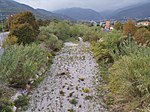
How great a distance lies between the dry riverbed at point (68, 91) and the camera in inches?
352

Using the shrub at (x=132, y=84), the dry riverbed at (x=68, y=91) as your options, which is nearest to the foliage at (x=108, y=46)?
the dry riverbed at (x=68, y=91)

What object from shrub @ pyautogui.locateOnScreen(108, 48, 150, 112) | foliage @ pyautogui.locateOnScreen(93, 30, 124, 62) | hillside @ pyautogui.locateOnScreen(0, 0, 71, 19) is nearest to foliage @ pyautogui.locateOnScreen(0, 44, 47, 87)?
shrub @ pyautogui.locateOnScreen(108, 48, 150, 112)

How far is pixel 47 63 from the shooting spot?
1582 centimetres

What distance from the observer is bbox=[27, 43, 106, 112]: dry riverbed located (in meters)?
8.95

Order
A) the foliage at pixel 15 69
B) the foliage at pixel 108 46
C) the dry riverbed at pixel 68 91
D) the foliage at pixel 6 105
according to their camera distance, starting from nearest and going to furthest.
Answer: the foliage at pixel 6 105 < the dry riverbed at pixel 68 91 < the foliage at pixel 15 69 < the foliage at pixel 108 46

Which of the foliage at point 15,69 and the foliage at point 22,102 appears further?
the foliage at point 15,69

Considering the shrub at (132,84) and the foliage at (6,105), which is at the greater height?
the shrub at (132,84)

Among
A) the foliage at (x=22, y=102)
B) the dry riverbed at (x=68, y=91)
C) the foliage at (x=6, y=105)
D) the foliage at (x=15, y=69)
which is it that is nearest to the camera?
the foliage at (x=6, y=105)

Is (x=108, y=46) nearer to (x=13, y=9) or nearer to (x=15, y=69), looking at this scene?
(x=15, y=69)

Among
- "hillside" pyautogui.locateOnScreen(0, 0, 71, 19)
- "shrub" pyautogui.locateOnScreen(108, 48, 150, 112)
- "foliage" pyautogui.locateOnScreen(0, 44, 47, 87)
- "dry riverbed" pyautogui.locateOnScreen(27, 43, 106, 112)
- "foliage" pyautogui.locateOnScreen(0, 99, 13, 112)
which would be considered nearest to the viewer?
"foliage" pyautogui.locateOnScreen(0, 99, 13, 112)

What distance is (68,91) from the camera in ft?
35.1

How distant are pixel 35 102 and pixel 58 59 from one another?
9.05 metres

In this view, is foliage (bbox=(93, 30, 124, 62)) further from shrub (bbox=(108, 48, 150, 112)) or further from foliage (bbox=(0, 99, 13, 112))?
foliage (bbox=(0, 99, 13, 112))

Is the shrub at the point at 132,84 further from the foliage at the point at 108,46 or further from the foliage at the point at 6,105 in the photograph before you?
the foliage at the point at 108,46
